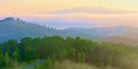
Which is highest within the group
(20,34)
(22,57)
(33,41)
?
(33,41)

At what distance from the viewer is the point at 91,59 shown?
771 inches

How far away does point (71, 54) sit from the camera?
20.0 m

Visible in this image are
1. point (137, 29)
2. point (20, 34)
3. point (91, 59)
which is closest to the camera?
point (91, 59)

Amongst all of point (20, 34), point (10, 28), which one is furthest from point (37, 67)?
point (10, 28)

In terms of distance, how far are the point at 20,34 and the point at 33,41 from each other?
151 meters

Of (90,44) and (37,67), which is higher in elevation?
(90,44)

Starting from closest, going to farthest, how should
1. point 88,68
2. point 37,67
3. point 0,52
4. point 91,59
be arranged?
point 88,68 → point 37,67 → point 91,59 → point 0,52

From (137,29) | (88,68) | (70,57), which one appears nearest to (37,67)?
(70,57)

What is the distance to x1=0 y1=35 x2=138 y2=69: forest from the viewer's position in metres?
18.0

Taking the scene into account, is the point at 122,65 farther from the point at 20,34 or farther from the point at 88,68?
the point at 20,34

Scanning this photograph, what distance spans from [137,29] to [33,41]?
10711cm

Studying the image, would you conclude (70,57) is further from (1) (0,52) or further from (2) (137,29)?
(2) (137,29)

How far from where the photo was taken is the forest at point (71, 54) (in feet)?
59.0

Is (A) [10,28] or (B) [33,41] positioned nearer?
(B) [33,41]
